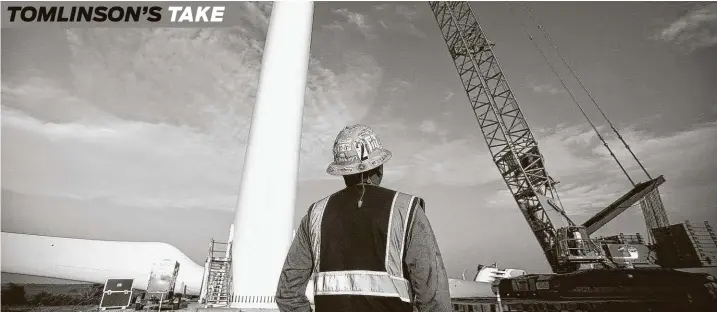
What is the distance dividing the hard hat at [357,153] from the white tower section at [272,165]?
6.69 meters

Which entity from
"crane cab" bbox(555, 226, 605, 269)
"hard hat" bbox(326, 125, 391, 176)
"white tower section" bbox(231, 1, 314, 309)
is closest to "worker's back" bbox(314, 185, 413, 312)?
"hard hat" bbox(326, 125, 391, 176)

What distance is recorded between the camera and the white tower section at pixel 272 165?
7936 millimetres

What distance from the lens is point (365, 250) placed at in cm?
174

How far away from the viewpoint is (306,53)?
9.84 m

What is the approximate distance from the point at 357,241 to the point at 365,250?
6cm

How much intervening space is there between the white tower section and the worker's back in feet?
21.7

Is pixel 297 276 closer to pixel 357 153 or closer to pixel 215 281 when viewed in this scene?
pixel 357 153

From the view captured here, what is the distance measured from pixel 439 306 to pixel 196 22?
7.69m

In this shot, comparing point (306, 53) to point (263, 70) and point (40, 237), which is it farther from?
point (40, 237)

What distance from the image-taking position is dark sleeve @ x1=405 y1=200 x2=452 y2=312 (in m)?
1.61

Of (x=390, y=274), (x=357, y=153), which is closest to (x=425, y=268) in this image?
(x=390, y=274)

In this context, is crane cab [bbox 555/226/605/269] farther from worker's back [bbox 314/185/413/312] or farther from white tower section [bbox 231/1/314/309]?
worker's back [bbox 314/185/413/312]

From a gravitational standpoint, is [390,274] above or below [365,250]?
below

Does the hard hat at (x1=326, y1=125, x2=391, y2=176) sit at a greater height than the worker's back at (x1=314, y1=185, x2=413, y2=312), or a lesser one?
greater
